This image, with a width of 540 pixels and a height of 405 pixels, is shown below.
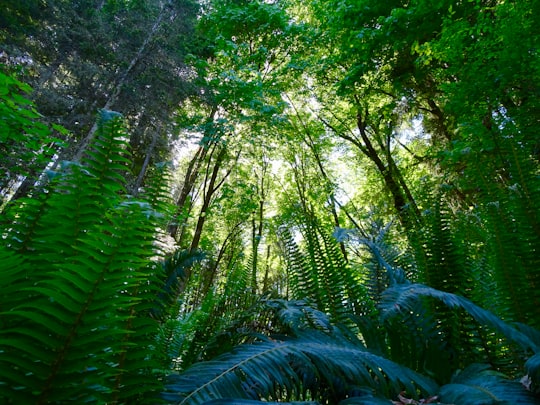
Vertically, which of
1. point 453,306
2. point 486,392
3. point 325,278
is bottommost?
point 486,392

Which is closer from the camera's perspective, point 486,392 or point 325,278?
point 486,392

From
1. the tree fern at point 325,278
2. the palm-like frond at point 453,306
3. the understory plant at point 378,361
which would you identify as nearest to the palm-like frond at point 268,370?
the understory plant at point 378,361

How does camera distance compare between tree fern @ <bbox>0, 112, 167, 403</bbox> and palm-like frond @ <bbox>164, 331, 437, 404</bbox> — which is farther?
palm-like frond @ <bbox>164, 331, 437, 404</bbox>

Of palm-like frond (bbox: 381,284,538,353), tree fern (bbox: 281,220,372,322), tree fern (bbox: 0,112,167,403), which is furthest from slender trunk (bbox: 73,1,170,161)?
palm-like frond (bbox: 381,284,538,353)

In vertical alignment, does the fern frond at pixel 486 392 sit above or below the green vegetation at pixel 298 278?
below

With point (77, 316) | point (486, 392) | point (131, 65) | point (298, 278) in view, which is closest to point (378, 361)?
point (486, 392)

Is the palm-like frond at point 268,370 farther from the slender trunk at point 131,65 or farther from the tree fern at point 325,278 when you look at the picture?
the slender trunk at point 131,65

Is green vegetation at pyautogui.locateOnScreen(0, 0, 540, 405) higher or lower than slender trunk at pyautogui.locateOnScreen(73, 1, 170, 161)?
lower

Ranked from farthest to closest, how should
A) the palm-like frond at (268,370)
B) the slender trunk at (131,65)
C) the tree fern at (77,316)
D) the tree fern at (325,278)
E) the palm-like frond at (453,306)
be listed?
the slender trunk at (131,65) < the tree fern at (325,278) < the palm-like frond at (453,306) < the palm-like frond at (268,370) < the tree fern at (77,316)

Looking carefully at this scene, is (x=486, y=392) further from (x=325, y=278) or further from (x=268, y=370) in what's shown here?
(x=325, y=278)

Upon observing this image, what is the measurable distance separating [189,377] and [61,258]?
0.44m

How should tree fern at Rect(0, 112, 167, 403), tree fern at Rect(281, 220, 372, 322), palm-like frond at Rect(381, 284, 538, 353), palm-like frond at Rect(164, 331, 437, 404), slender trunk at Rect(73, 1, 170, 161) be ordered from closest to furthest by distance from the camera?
1. tree fern at Rect(0, 112, 167, 403)
2. palm-like frond at Rect(164, 331, 437, 404)
3. palm-like frond at Rect(381, 284, 538, 353)
4. tree fern at Rect(281, 220, 372, 322)
5. slender trunk at Rect(73, 1, 170, 161)

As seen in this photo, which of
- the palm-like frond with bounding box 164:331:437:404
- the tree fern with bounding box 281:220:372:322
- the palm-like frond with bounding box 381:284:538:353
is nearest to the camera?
the palm-like frond with bounding box 164:331:437:404

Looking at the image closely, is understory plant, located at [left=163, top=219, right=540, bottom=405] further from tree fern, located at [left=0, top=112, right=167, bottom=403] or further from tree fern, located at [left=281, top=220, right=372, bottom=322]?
tree fern, located at [left=0, top=112, right=167, bottom=403]
